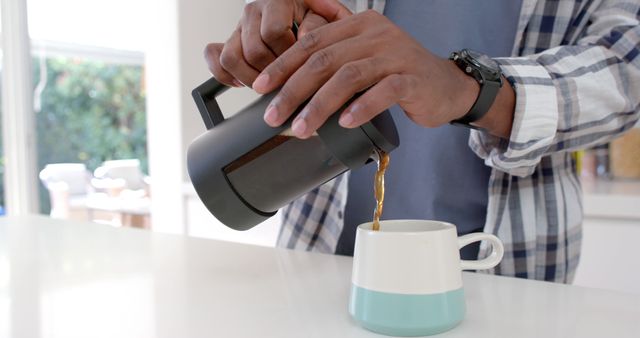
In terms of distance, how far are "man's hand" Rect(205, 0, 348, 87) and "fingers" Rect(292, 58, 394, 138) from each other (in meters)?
0.16

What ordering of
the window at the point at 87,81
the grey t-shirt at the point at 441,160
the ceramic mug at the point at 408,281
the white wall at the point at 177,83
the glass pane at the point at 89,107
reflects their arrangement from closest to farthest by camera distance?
the ceramic mug at the point at 408,281 → the grey t-shirt at the point at 441,160 → the white wall at the point at 177,83 → the window at the point at 87,81 → the glass pane at the point at 89,107

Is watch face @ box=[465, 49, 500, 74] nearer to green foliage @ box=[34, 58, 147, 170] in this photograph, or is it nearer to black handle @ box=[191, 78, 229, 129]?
black handle @ box=[191, 78, 229, 129]

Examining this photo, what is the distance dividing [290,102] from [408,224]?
0.17m

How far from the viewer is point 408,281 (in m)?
0.45

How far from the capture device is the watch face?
0.62 metres

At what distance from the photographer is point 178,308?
1.82 feet

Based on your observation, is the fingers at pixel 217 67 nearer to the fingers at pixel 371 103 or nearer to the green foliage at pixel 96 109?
the fingers at pixel 371 103

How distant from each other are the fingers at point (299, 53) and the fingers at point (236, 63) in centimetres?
12

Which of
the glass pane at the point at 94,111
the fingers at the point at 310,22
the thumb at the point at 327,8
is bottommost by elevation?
the glass pane at the point at 94,111

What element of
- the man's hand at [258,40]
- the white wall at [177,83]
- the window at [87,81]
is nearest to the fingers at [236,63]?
the man's hand at [258,40]

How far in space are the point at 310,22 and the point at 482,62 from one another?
20 cm

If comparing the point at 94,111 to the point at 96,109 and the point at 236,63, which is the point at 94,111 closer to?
the point at 96,109

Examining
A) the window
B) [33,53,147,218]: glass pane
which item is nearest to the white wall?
the window

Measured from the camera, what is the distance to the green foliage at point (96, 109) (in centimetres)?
596
